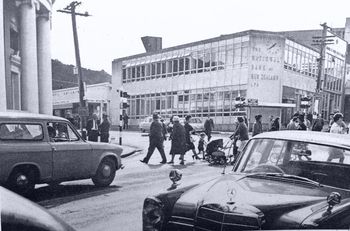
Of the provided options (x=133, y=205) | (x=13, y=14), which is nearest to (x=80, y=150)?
(x=133, y=205)

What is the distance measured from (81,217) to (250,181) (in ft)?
9.59

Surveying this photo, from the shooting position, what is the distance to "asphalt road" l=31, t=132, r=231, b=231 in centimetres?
470

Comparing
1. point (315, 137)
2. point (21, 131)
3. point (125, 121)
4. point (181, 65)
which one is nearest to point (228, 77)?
point (181, 65)

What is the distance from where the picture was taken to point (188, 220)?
2.64 meters

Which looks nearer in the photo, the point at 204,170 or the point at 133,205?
the point at 133,205

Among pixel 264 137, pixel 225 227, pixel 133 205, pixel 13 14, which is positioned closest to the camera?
pixel 225 227

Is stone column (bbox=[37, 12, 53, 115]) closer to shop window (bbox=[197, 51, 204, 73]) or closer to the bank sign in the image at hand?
the bank sign

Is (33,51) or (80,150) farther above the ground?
(33,51)

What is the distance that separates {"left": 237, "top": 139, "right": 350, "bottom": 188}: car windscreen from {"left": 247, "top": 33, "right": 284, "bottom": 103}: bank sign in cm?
2431

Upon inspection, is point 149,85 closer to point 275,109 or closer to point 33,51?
point 275,109

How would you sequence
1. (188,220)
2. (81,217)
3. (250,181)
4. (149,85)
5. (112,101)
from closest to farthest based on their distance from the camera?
(188,220)
(250,181)
(81,217)
(149,85)
(112,101)

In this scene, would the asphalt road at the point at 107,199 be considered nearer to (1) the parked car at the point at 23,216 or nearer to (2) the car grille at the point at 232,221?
(2) the car grille at the point at 232,221

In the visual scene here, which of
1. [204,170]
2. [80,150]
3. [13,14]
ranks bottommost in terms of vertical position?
[204,170]

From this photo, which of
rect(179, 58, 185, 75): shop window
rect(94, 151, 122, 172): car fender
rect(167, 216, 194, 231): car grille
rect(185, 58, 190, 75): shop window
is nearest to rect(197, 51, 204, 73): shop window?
rect(185, 58, 190, 75): shop window
